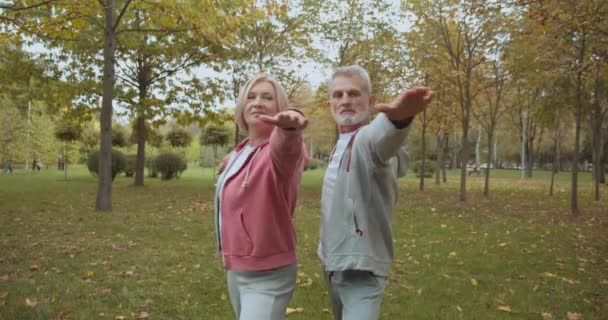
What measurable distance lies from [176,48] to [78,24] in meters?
5.85

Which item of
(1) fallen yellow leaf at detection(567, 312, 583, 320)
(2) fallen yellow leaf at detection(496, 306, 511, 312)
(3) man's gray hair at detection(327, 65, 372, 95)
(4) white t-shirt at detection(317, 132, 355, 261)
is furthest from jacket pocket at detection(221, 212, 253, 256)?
(1) fallen yellow leaf at detection(567, 312, 583, 320)

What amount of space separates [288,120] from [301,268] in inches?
188

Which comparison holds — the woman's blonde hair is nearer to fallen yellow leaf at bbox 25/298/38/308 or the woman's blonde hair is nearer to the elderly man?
the elderly man

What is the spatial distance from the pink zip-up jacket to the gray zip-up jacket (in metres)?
0.23

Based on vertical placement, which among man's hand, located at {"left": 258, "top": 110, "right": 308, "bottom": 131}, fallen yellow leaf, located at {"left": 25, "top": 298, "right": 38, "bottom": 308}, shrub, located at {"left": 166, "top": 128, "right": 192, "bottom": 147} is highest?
shrub, located at {"left": 166, "top": 128, "right": 192, "bottom": 147}

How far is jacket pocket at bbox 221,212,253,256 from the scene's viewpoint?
2.19 m

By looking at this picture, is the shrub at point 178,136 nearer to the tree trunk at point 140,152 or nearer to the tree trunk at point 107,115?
the tree trunk at point 140,152

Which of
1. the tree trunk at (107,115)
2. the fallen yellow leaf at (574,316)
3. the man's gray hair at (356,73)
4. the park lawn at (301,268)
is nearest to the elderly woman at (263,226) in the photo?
the man's gray hair at (356,73)

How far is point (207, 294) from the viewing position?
16.8 ft

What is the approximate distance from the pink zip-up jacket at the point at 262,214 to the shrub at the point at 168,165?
26.3 m

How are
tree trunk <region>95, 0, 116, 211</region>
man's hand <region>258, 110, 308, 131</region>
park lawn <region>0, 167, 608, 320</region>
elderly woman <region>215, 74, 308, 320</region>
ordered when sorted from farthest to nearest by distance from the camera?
tree trunk <region>95, 0, 116, 211</region>, park lawn <region>0, 167, 608, 320</region>, elderly woman <region>215, 74, 308, 320</region>, man's hand <region>258, 110, 308, 131</region>

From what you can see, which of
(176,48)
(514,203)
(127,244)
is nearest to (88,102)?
(176,48)

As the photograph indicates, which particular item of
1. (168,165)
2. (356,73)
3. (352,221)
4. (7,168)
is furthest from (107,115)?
(7,168)

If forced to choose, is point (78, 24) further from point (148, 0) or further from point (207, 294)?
point (207, 294)
